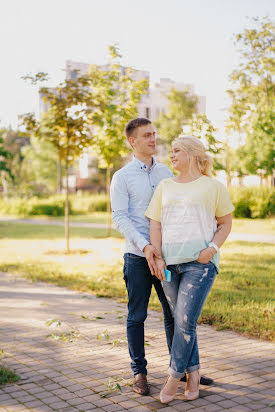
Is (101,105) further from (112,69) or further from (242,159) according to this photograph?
(242,159)

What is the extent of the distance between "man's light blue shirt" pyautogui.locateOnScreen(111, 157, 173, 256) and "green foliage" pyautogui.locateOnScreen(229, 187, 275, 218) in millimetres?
19264

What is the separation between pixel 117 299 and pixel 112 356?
8.77ft

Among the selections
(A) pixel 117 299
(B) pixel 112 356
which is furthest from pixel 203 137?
(B) pixel 112 356

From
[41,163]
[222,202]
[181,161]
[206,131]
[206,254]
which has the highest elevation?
[41,163]

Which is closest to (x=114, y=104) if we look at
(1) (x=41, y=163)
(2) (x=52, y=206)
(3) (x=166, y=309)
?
(3) (x=166, y=309)

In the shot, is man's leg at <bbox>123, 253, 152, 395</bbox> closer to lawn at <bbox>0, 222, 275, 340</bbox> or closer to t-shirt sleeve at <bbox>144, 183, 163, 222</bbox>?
t-shirt sleeve at <bbox>144, 183, 163, 222</bbox>

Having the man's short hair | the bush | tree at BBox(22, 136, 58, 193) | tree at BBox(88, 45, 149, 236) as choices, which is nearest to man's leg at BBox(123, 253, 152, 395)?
the man's short hair

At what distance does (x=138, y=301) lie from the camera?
4.21 m

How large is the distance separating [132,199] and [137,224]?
19cm

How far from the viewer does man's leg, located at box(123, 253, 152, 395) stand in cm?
Answer: 417

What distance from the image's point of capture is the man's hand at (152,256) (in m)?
3.92

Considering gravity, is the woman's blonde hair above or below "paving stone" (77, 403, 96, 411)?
above

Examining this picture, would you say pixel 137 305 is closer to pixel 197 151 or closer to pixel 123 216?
pixel 123 216

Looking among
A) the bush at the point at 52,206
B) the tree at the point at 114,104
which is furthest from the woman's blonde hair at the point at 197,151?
the bush at the point at 52,206
